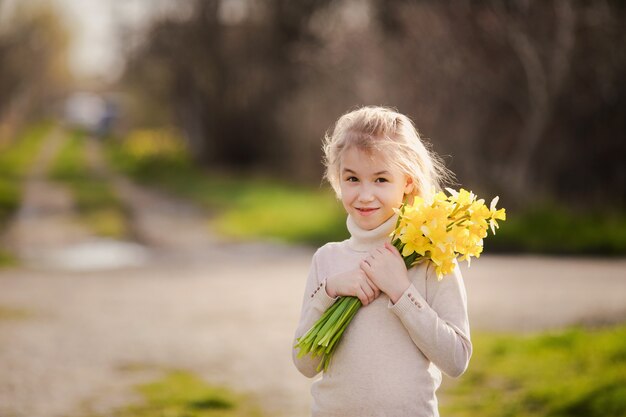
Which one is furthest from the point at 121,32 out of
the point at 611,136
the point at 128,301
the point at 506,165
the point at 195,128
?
the point at 128,301

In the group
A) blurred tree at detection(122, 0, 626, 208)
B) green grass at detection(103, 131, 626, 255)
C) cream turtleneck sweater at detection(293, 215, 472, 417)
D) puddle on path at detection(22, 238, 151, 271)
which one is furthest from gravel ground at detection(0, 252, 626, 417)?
blurred tree at detection(122, 0, 626, 208)

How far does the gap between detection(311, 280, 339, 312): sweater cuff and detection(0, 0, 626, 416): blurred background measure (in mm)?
600

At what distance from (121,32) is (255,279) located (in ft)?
58.1

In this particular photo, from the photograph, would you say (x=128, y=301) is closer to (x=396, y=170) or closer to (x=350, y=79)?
(x=396, y=170)

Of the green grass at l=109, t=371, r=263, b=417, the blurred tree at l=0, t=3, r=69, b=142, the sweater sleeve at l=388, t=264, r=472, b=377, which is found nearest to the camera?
the sweater sleeve at l=388, t=264, r=472, b=377

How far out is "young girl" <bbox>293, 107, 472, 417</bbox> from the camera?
8.09 feet

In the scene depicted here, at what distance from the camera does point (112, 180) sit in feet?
86.3

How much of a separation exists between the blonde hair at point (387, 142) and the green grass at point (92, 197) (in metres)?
13.1

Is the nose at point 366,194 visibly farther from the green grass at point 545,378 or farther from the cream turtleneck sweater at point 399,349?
the green grass at point 545,378

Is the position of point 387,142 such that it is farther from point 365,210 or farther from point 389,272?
point 389,272

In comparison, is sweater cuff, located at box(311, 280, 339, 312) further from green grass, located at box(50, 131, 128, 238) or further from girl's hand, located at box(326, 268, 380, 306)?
green grass, located at box(50, 131, 128, 238)

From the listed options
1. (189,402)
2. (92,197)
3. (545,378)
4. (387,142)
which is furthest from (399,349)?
(92,197)

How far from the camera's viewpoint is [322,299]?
2.59 metres

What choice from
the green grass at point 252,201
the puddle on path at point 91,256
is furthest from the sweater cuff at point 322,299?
the green grass at point 252,201
